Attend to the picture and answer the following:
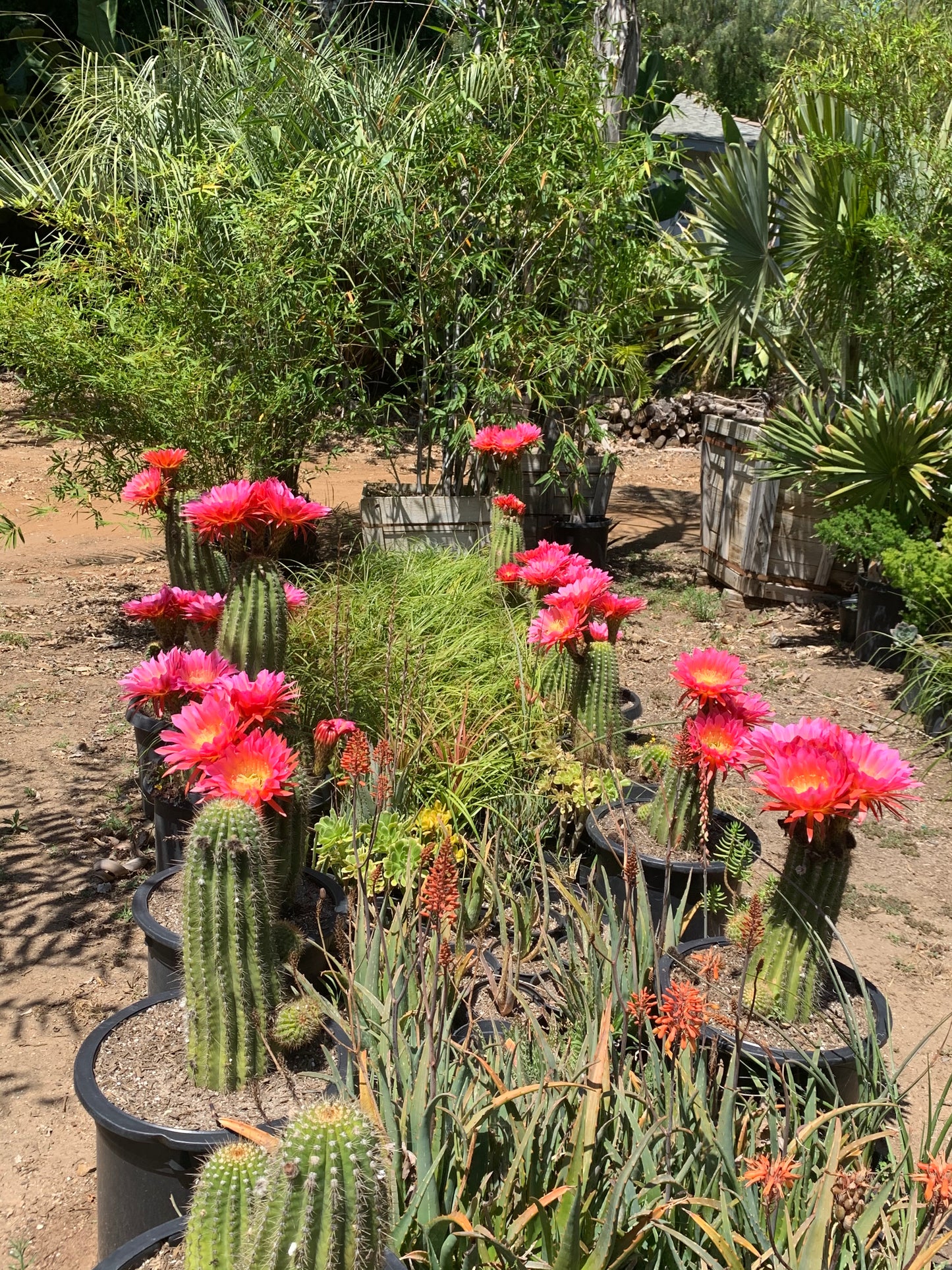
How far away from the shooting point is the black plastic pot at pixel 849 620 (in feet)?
21.1

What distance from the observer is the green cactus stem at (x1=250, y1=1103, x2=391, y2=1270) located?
1152 mm

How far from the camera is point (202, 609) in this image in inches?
126

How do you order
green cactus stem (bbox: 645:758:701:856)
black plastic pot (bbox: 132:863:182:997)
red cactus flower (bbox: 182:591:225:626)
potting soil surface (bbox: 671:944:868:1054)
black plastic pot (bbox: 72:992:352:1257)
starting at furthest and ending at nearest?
red cactus flower (bbox: 182:591:225:626), green cactus stem (bbox: 645:758:701:856), black plastic pot (bbox: 132:863:182:997), potting soil surface (bbox: 671:944:868:1054), black plastic pot (bbox: 72:992:352:1257)

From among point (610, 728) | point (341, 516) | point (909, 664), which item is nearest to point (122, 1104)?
point (610, 728)

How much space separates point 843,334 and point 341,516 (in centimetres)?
393

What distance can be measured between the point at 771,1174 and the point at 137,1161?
1218 millimetres

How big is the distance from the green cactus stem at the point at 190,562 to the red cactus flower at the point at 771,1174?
127 inches

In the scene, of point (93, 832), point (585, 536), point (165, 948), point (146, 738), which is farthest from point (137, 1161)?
point (585, 536)

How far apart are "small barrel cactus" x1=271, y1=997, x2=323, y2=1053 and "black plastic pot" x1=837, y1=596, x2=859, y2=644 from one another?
5.00m

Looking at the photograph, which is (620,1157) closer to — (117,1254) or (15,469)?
(117,1254)

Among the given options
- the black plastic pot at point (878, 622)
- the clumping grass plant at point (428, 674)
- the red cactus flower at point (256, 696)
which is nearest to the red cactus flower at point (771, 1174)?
the red cactus flower at point (256, 696)

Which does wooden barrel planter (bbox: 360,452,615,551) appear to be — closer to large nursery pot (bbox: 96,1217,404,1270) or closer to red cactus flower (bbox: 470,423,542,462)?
red cactus flower (bbox: 470,423,542,462)

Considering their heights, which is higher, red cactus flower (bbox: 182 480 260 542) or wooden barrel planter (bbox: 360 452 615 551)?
red cactus flower (bbox: 182 480 260 542)

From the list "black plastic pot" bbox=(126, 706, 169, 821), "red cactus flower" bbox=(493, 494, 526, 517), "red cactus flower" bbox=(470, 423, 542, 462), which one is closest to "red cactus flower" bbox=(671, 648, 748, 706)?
"black plastic pot" bbox=(126, 706, 169, 821)
